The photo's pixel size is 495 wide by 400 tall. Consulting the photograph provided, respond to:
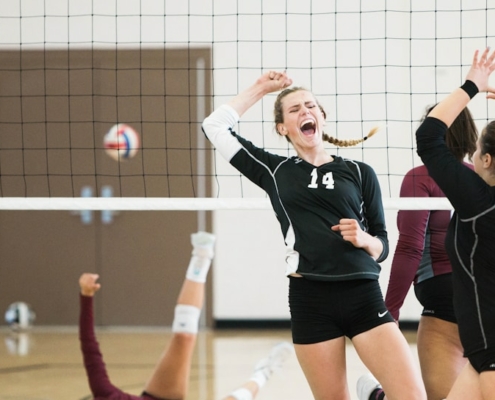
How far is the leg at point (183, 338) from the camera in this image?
414 centimetres

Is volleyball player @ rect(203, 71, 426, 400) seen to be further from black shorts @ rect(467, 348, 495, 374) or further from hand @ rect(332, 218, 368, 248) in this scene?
black shorts @ rect(467, 348, 495, 374)

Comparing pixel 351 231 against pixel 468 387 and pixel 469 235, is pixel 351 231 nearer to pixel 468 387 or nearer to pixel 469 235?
pixel 469 235

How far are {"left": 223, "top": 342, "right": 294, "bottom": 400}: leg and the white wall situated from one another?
2512 millimetres

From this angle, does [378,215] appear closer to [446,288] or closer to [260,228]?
[446,288]

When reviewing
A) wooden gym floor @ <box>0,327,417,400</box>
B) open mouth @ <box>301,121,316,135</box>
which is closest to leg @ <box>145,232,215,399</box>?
wooden gym floor @ <box>0,327,417,400</box>

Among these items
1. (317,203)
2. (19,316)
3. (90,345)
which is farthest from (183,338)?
(19,316)

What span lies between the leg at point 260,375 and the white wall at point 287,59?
8.24 feet

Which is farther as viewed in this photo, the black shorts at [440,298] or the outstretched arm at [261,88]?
the black shorts at [440,298]

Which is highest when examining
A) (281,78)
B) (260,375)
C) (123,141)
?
(281,78)

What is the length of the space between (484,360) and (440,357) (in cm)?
113

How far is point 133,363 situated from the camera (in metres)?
7.13

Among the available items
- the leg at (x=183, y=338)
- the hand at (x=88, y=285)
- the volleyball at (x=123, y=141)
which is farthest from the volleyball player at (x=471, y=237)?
the volleyball at (x=123, y=141)

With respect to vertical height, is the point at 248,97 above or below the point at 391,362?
above

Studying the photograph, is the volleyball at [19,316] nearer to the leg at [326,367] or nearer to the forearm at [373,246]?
the leg at [326,367]
